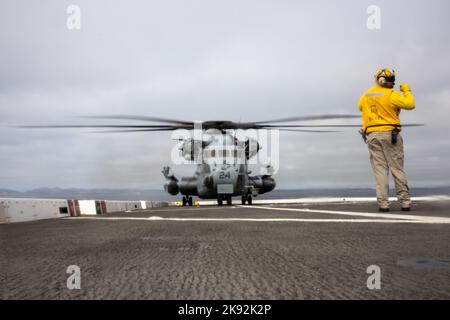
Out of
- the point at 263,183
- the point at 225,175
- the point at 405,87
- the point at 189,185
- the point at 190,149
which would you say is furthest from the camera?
the point at 189,185

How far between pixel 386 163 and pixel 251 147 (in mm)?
12569

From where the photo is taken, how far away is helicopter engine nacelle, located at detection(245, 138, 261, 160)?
65.8ft

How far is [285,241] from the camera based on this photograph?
368cm

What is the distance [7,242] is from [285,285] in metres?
3.29

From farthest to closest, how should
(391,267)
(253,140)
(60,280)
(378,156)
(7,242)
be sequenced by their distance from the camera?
(253,140)
(378,156)
(7,242)
(391,267)
(60,280)

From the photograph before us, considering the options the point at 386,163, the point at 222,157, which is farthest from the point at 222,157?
the point at 386,163

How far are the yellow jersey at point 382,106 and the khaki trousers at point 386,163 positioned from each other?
200 mm

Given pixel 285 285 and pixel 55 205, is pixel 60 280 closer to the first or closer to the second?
pixel 285 285

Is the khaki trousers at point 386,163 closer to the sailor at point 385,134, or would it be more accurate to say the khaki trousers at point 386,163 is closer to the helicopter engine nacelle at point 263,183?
the sailor at point 385,134

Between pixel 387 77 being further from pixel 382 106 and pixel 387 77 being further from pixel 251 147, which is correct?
pixel 251 147

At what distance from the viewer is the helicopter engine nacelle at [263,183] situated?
21.8 metres

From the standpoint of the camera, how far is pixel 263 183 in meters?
22.2

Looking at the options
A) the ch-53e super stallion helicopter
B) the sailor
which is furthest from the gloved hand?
the ch-53e super stallion helicopter

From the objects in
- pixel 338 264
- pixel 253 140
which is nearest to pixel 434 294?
pixel 338 264
